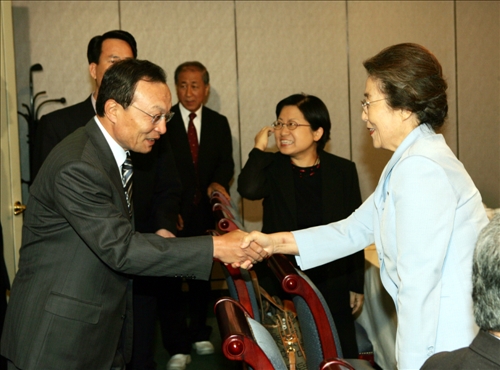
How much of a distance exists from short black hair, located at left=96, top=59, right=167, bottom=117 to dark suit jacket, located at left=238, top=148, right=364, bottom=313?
1.20 metres

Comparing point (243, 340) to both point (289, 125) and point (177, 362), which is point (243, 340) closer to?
point (289, 125)

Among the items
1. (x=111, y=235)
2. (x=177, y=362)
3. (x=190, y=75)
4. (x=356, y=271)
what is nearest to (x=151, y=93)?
(x=111, y=235)

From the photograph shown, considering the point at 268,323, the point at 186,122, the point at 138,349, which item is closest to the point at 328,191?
the point at 268,323

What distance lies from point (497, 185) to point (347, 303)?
9.19 ft

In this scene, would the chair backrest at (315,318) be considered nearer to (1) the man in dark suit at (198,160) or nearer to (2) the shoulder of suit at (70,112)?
(2) the shoulder of suit at (70,112)

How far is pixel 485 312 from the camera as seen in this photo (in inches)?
47.3

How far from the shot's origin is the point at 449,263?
5.50ft

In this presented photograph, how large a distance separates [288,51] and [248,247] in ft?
12.3

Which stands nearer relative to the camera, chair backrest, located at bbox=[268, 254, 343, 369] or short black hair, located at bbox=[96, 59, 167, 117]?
chair backrest, located at bbox=[268, 254, 343, 369]

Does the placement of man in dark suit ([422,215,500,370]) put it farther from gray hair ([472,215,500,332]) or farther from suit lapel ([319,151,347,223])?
suit lapel ([319,151,347,223])

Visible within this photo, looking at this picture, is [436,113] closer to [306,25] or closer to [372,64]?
[372,64]

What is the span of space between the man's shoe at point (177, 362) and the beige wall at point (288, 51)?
2.04 m

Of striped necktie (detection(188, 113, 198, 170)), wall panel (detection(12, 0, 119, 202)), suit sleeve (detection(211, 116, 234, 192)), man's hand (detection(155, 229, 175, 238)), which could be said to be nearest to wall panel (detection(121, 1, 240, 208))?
wall panel (detection(12, 0, 119, 202))

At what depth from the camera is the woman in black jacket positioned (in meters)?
3.13
